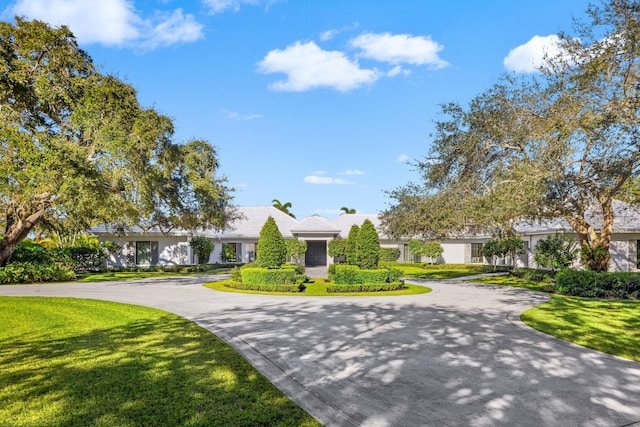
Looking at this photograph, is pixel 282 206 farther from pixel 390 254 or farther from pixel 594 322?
pixel 594 322

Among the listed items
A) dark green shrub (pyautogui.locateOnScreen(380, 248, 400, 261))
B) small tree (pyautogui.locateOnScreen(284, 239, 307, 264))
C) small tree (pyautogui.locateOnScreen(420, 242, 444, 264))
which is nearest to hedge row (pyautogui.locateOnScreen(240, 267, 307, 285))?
small tree (pyautogui.locateOnScreen(284, 239, 307, 264))

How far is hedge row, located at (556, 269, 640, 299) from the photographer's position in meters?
16.0

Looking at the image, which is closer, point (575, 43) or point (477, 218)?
point (575, 43)

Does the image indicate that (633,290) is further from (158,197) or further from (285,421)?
(158,197)

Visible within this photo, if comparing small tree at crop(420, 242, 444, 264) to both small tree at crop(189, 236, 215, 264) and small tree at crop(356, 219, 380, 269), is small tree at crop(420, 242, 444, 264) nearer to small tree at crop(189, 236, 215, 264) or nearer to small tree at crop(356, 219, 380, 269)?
small tree at crop(189, 236, 215, 264)

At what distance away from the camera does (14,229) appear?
797 inches

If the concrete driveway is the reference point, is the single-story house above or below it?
above

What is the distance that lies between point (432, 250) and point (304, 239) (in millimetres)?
11667

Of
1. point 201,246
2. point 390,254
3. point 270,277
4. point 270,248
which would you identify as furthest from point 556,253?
point 201,246

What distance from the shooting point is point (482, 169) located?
15.9 m

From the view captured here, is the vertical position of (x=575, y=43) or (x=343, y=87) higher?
(x=343, y=87)

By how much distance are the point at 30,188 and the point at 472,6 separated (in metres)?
16.8

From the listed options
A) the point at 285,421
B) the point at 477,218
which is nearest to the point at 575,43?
the point at 477,218

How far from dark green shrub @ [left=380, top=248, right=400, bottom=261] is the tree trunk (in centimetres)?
2622
